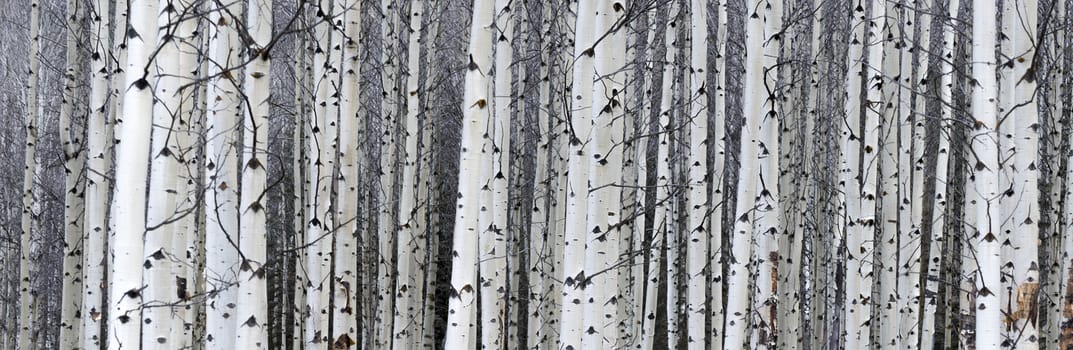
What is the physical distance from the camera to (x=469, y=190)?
398cm

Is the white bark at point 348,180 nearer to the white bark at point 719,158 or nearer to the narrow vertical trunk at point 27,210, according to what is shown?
the white bark at point 719,158

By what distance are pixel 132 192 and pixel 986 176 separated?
12.2 ft

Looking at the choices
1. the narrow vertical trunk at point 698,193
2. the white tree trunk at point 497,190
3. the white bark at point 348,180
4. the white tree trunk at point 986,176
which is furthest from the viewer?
the narrow vertical trunk at point 698,193

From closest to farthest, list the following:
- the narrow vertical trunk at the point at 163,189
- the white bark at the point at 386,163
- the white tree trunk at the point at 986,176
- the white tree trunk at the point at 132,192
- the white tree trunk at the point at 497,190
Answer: the white tree trunk at the point at 132,192 → the narrow vertical trunk at the point at 163,189 → the white tree trunk at the point at 986,176 → the white tree trunk at the point at 497,190 → the white bark at the point at 386,163

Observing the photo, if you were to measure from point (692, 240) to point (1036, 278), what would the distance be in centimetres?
199

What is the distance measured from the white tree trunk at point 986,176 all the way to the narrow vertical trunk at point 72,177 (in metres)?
6.55

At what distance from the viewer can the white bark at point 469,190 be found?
12.9 feet

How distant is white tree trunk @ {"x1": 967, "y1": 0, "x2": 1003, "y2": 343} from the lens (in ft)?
13.1

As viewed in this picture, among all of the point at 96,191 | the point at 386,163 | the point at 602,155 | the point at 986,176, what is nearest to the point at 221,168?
the point at 602,155

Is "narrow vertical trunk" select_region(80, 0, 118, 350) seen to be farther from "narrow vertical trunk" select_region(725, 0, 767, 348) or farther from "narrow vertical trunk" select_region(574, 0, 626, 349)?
"narrow vertical trunk" select_region(725, 0, 767, 348)

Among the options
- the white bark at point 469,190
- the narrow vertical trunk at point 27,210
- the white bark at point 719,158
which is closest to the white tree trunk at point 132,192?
the white bark at point 469,190

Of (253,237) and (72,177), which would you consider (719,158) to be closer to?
(253,237)

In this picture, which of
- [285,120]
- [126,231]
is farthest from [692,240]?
[285,120]

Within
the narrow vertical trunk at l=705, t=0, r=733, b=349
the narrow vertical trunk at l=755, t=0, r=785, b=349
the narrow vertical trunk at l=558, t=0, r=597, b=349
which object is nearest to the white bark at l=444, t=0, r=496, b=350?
the narrow vertical trunk at l=558, t=0, r=597, b=349
